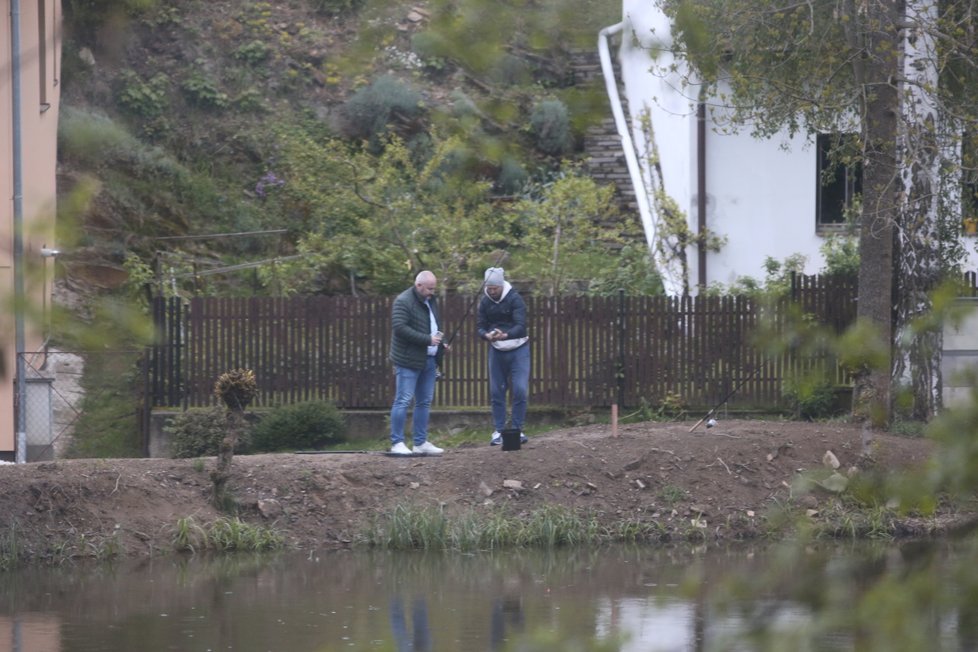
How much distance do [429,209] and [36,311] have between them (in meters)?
19.2

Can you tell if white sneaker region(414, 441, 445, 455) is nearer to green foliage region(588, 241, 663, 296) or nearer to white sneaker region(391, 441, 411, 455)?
white sneaker region(391, 441, 411, 455)

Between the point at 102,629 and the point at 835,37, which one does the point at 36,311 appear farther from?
the point at 835,37

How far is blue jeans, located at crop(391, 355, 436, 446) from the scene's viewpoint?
1375 centimetres

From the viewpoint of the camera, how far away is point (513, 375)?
46.3 feet

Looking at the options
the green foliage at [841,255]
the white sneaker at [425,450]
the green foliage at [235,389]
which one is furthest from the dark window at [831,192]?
the green foliage at [235,389]

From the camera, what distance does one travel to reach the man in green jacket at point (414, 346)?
13.6 meters

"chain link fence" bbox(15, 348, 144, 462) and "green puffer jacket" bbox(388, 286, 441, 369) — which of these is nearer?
"green puffer jacket" bbox(388, 286, 441, 369)

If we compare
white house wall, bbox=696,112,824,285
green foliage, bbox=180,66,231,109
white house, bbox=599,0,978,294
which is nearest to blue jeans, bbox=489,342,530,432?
white house, bbox=599,0,978,294

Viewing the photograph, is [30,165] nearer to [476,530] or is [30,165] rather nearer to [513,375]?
[513,375]

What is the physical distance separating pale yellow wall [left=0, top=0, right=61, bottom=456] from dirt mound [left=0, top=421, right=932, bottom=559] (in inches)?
92.7

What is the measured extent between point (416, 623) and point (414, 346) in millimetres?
4941

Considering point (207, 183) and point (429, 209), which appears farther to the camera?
point (207, 183)

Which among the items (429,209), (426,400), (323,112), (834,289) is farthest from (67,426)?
(323,112)

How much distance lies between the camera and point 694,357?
17688 mm
